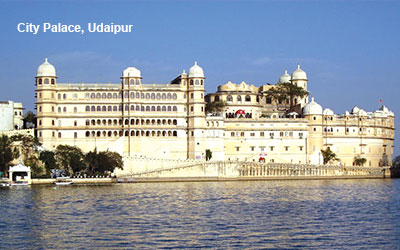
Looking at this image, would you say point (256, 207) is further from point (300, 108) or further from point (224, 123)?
point (300, 108)

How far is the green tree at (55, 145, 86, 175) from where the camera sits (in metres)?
A: 80.6

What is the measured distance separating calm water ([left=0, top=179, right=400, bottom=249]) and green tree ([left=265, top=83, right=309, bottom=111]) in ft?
120

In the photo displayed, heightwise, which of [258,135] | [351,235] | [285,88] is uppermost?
[285,88]

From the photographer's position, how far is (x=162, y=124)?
92500mm

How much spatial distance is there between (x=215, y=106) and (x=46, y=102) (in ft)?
82.0

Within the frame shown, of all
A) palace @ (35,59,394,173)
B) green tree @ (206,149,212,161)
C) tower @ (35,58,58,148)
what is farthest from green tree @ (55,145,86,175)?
green tree @ (206,149,212,161)

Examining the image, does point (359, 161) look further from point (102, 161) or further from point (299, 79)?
point (102, 161)

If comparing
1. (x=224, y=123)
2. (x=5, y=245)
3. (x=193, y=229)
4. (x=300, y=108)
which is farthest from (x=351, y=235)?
(x=300, y=108)

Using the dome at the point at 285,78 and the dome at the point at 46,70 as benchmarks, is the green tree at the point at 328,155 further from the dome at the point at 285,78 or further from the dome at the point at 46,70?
the dome at the point at 46,70

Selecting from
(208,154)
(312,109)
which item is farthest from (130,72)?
(312,109)

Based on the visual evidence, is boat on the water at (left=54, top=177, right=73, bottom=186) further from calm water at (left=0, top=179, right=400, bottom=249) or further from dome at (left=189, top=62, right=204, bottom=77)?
dome at (left=189, top=62, right=204, bottom=77)

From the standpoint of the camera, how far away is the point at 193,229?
4222cm

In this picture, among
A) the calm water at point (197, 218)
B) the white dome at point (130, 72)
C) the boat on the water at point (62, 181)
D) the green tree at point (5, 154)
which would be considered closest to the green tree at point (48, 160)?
the green tree at point (5, 154)

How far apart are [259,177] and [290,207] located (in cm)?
3638
